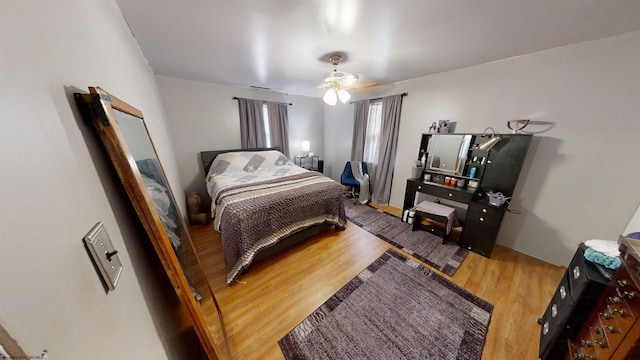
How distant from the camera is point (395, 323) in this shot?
1.47 m

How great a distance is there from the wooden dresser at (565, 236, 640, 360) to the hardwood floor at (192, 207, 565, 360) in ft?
1.43

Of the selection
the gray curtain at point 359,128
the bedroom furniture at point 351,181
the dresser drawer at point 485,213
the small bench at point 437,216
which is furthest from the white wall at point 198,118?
the dresser drawer at point 485,213

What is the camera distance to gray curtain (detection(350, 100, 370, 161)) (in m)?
3.59

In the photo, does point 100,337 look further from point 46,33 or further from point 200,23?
point 200,23

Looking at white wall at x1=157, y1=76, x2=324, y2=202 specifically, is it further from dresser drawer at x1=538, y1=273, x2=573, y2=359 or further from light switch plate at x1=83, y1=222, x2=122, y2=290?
dresser drawer at x1=538, y1=273, x2=573, y2=359

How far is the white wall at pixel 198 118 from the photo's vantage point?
9.52 feet

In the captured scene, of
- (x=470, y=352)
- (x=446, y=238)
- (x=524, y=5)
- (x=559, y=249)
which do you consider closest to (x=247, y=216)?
(x=470, y=352)

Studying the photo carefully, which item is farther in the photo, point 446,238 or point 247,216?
point 446,238

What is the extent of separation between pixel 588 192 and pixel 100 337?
3487 mm

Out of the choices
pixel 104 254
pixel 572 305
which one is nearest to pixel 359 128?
pixel 572 305

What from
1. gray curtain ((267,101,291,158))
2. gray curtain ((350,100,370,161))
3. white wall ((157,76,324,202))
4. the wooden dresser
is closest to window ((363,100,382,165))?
gray curtain ((350,100,370,161))

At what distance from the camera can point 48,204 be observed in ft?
1.17

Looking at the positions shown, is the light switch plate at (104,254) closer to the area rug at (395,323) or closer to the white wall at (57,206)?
the white wall at (57,206)

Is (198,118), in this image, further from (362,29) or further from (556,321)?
(556,321)
